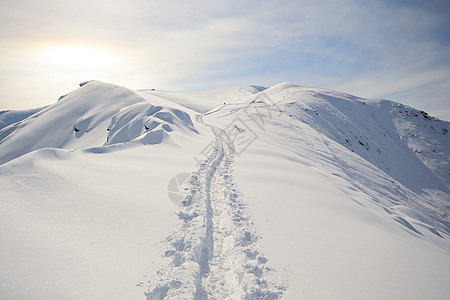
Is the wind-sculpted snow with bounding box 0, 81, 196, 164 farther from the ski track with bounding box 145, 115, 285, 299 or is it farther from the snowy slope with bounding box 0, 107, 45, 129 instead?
the snowy slope with bounding box 0, 107, 45, 129

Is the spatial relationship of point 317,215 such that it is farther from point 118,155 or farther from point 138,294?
Result: point 118,155

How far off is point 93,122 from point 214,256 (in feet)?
116

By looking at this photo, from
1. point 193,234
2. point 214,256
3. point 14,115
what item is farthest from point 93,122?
point 14,115

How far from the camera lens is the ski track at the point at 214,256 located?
12.2 ft

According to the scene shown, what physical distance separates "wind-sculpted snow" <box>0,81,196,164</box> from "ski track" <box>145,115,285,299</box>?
1347 cm

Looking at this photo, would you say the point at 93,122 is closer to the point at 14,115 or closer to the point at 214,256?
the point at 214,256

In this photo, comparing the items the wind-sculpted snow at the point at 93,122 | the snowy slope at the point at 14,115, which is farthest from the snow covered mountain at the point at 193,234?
the snowy slope at the point at 14,115

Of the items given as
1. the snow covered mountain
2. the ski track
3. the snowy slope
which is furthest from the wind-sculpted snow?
the snowy slope

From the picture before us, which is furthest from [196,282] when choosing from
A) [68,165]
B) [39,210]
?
[68,165]

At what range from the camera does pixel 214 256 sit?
4.72 m

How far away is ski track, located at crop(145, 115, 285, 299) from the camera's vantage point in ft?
12.2

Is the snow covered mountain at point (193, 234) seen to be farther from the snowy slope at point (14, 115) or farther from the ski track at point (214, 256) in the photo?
the snowy slope at point (14, 115)

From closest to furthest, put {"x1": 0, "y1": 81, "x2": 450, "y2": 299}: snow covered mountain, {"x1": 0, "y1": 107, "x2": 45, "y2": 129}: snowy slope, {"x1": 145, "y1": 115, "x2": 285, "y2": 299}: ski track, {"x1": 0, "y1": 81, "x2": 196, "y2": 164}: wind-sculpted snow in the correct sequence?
{"x1": 0, "y1": 81, "x2": 450, "y2": 299}: snow covered mountain → {"x1": 145, "y1": 115, "x2": 285, "y2": 299}: ski track → {"x1": 0, "y1": 81, "x2": 196, "y2": 164}: wind-sculpted snow → {"x1": 0, "y1": 107, "x2": 45, "y2": 129}: snowy slope

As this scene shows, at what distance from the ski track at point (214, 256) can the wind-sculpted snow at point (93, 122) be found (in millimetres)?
13465
